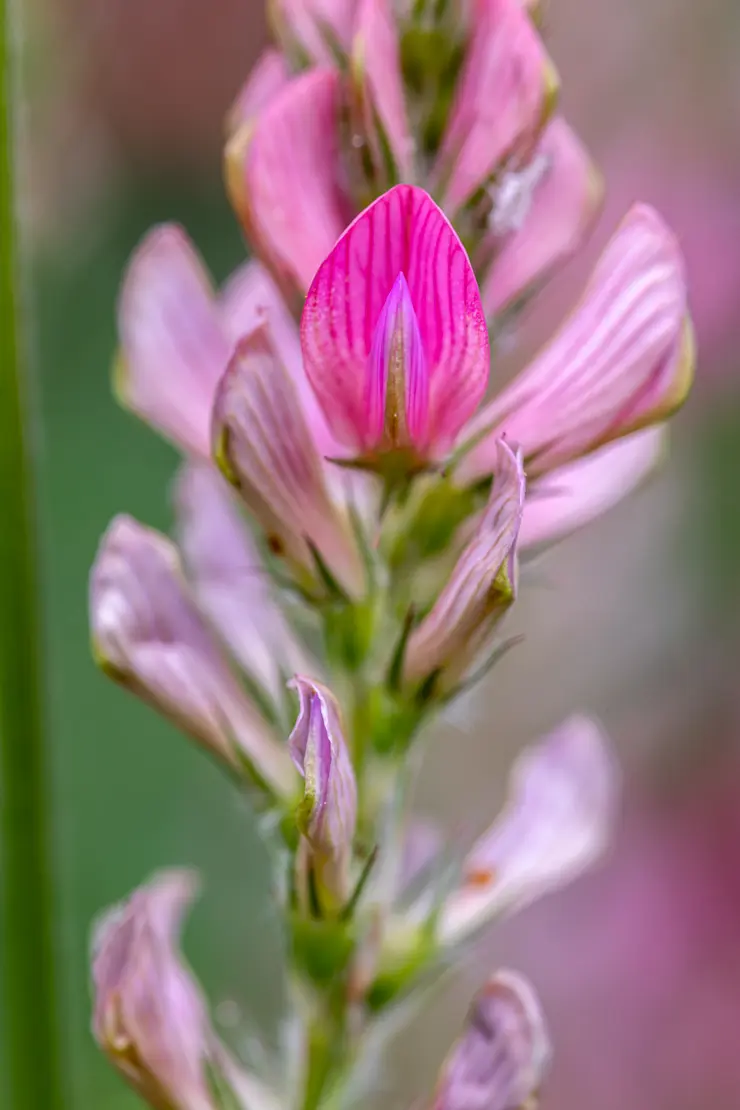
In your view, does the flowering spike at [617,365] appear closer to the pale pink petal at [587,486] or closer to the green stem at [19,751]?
the pale pink petal at [587,486]

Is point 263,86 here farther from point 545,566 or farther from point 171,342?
point 545,566

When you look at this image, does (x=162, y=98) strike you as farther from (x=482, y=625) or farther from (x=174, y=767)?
(x=482, y=625)

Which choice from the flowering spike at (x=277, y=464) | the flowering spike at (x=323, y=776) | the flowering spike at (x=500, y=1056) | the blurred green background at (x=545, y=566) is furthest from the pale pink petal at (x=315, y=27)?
the blurred green background at (x=545, y=566)

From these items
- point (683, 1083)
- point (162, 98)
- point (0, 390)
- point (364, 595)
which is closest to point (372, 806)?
point (364, 595)

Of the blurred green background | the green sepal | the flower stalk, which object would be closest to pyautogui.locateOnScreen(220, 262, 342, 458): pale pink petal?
the flower stalk

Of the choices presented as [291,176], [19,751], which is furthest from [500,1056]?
[291,176]

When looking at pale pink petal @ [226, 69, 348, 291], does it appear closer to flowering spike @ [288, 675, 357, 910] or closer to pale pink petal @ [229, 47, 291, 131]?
pale pink petal @ [229, 47, 291, 131]
